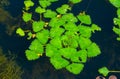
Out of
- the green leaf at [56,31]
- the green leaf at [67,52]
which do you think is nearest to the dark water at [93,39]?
the green leaf at [67,52]

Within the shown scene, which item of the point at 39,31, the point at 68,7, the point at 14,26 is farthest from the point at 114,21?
the point at 14,26

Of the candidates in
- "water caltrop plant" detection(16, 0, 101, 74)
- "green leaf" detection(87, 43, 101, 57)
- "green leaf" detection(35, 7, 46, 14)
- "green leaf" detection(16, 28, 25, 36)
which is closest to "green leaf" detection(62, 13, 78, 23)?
"water caltrop plant" detection(16, 0, 101, 74)

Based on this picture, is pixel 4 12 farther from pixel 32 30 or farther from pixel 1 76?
pixel 1 76

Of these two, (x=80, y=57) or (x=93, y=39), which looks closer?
(x=80, y=57)

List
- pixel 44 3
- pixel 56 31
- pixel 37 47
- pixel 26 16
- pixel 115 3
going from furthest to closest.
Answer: pixel 115 3 → pixel 44 3 → pixel 26 16 → pixel 56 31 → pixel 37 47

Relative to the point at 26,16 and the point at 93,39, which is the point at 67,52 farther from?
the point at 26,16

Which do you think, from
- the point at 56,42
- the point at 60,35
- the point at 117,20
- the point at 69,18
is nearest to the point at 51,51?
the point at 56,42

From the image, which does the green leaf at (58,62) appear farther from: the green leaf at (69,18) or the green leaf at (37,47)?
the green leaf at (69,18)
